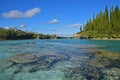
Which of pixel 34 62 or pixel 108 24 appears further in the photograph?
pixel 108 24

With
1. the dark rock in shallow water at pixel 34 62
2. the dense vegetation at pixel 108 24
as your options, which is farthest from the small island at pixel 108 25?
the dark rock in shallow water at pixel 34 62

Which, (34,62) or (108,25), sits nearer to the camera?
(34,62)

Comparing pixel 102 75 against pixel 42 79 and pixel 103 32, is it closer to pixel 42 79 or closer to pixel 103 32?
pixel 42 79

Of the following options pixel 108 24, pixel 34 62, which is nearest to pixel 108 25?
pixel 108 24

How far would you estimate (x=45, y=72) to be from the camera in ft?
61.3

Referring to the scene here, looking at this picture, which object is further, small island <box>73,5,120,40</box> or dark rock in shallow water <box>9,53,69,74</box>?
small island <box>73,5,120,40</box>

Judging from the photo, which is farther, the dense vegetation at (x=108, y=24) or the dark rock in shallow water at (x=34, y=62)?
the dense vegetation at (x=108, y=24)

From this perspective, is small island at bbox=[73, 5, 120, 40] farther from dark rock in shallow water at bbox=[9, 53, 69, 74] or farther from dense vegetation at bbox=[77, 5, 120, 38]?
dark rock in shallow water at bbox=[9, 53, 69, 74]

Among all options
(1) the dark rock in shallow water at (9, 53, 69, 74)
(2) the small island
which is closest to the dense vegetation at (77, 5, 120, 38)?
(2) the small island

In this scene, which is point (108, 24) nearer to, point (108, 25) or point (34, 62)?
point (108, 25)

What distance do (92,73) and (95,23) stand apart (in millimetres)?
125854

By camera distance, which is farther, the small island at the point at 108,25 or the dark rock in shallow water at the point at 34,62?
the small island at the point at 108,25

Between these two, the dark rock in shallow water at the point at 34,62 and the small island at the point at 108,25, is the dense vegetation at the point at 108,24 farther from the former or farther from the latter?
the dark rock in shallow water at the point at 34,62

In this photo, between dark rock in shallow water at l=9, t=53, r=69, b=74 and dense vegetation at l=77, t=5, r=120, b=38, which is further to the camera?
dense vegetation at l=77, t=5, r=120, b=38
